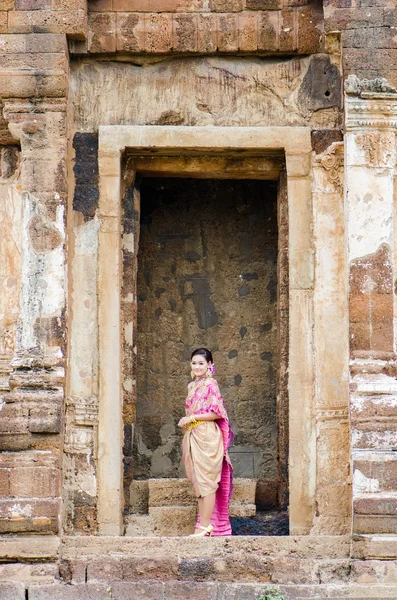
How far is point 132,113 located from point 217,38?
0.97m

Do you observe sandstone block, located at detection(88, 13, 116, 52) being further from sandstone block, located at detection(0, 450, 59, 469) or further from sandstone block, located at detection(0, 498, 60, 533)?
sandstone block, located at detection(0, 498, 60, 533)

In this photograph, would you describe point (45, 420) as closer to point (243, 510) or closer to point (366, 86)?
point (243, 510)

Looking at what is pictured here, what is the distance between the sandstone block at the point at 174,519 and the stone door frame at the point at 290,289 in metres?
0.41

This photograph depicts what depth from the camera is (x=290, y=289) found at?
12.2m

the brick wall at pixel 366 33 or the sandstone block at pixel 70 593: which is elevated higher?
the brick wall at pixel 366 33

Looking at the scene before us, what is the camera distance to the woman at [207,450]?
39.1ft

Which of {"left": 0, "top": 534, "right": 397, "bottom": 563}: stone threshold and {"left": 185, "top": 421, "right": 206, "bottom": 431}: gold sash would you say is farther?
{"left": 185, "top": 421, "right": 206, "bottom": 431}: gold sash

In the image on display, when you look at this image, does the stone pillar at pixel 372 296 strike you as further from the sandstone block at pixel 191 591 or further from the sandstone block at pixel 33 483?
the sandstone block at pixel 33 483

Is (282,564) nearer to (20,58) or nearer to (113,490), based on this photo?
(113,490)

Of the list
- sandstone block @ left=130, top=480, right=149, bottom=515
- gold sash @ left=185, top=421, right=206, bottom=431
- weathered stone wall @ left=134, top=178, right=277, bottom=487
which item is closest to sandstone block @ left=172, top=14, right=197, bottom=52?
weathered stone wall @ left=134, top=178, right=277, bottom=487

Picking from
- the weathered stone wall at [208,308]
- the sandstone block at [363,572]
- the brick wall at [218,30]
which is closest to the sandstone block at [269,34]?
the brick wall at [218,30]

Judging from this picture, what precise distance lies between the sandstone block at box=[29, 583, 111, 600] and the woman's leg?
1419mm

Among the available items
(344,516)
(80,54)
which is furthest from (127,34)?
(344,516)

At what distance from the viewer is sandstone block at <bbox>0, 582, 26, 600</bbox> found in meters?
10.6
